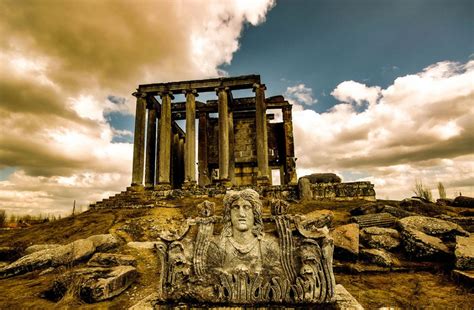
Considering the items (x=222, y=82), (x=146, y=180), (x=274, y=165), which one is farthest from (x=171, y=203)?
(x=274, y=165)

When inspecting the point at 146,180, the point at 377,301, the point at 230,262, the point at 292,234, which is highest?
the point at 146,180

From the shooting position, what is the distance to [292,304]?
327 cm

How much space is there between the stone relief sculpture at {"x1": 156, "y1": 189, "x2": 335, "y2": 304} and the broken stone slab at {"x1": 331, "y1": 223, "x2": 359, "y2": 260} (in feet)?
9.51

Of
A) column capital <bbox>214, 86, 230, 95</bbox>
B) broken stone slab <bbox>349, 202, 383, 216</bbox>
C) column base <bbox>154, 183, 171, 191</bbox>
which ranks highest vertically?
column capital <bbox>214, 86, 230, 95</bbox>

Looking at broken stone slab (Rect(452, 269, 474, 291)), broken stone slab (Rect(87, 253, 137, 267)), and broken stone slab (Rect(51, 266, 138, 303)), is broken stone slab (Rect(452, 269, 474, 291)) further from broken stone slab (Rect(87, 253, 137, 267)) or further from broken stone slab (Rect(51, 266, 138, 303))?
broken stone slab (Rect(87, 253, 137, 267))

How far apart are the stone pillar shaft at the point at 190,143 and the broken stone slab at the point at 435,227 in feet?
37.7

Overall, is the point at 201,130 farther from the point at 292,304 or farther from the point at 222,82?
the point at 292,304

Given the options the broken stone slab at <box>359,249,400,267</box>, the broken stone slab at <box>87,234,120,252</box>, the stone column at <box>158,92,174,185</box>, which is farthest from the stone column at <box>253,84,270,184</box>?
the broken stone slab at <box>359,249,400,267</box>

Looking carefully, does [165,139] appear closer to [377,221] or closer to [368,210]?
[368,210]

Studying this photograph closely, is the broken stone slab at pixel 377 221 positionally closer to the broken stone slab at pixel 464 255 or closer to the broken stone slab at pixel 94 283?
the broken stone slab at pixel 464 255

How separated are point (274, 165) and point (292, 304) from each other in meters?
17.5

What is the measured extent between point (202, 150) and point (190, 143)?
361 cm

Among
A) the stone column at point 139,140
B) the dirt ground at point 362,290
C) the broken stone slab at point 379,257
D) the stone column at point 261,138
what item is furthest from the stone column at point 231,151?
the broken stone slab at point 379,257

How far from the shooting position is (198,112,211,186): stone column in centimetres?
2006
